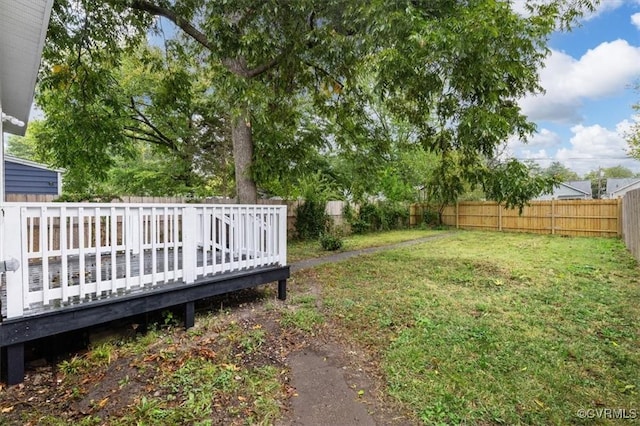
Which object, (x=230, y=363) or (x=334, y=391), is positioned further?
(x=230, y=363)

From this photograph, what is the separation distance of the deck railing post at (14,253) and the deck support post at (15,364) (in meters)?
0.30

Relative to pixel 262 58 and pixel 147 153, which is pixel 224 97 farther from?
pixel 147 153

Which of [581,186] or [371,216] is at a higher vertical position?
[581,186]

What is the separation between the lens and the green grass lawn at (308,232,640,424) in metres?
2.45

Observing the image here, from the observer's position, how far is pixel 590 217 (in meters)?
12.2

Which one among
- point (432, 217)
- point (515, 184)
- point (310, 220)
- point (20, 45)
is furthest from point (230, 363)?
point (432, 217)

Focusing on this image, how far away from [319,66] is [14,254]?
5321 mm

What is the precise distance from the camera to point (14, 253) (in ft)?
7.79

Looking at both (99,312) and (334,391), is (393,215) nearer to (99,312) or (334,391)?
(334,391)

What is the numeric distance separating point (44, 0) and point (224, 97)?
2.43 m

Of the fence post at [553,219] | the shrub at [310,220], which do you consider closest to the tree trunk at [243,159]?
the shrub at [310,220]

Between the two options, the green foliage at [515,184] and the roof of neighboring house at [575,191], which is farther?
the roof of neighboring house at [575,191]

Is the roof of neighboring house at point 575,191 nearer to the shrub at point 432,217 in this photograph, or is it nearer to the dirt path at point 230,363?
the shrub at point 432,217

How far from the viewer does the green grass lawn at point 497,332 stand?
2445mm
